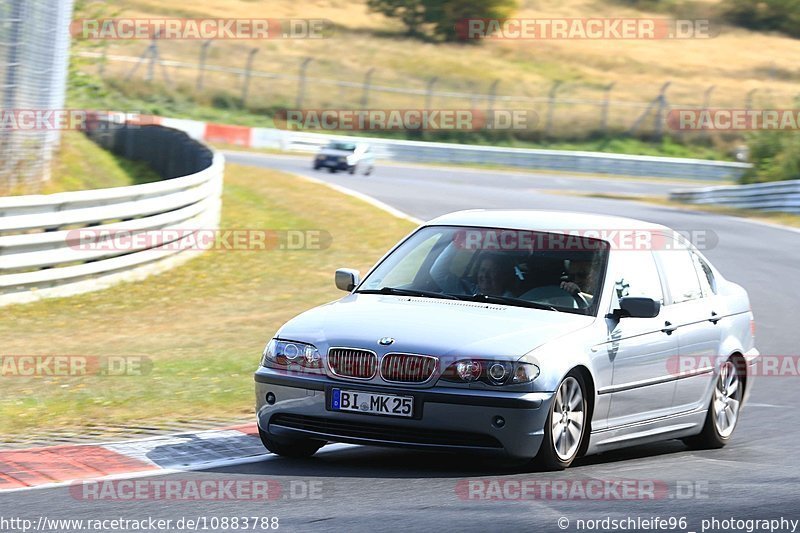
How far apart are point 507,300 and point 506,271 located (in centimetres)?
27

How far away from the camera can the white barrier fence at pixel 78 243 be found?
47.8 ft

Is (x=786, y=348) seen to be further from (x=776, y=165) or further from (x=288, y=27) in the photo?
(x=288, y=27)

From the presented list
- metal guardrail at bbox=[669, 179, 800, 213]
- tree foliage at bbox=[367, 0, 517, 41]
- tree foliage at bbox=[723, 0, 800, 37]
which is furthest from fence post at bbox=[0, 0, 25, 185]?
tree foliage at bbox=[723, 0, 800, 37]

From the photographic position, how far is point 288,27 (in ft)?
247

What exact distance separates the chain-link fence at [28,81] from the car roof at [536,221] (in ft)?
35.5

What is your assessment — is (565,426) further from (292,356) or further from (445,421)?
(292,356)

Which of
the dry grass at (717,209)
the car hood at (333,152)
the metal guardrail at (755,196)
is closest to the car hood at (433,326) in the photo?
the dry grass at (717,209)

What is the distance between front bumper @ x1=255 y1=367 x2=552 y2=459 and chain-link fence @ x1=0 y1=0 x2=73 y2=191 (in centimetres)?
1196

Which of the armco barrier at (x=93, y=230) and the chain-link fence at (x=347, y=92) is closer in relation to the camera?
the armco barrier at (x=93, y=230)

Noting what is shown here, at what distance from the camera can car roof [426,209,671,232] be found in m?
8.49

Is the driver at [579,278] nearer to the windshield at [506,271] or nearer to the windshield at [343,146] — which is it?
the windshield at [506,271]

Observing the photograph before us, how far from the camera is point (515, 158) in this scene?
155ft

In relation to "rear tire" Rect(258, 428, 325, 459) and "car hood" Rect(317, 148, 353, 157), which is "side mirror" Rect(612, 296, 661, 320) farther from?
"car hood" Rect(317, 148, 353, 157)

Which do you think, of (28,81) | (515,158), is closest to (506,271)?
(28,81)
